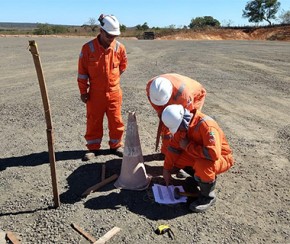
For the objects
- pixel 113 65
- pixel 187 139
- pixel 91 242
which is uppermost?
pixel 113 65

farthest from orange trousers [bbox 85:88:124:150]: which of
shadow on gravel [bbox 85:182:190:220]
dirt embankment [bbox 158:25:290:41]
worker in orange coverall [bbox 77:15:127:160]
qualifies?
dirt embankment [bbox 158:25:290:41]

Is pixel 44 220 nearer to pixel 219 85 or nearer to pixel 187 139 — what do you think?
pixel 187 139

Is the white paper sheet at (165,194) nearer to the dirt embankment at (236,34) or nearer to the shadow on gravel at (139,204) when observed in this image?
the shadow on gravel at (139,204)

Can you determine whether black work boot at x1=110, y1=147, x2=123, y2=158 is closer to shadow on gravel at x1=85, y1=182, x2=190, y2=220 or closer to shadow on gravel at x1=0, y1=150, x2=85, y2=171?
shadow on gravel at x1=0, y1=150, x2=85, y2=171

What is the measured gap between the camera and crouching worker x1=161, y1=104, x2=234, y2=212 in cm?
346

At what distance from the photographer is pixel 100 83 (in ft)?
15.2

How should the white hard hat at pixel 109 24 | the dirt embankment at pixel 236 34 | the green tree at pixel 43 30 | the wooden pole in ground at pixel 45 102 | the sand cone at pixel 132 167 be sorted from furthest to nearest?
the green tree at pixel 43 30 → the dirt embankment at pixel 236 34 → the white hard hat at pixel 109 24 → the sand cone at pixel 132 167 → the wooden pole in ground at pixel 45 102

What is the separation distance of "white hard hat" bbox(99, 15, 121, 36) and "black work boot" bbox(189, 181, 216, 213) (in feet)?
7.22

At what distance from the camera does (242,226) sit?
139 inches

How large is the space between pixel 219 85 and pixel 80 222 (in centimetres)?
732

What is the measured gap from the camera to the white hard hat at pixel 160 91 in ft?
12.8

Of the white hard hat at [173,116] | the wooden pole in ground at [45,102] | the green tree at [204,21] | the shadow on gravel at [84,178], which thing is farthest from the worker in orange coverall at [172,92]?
the green tree at [204,21]

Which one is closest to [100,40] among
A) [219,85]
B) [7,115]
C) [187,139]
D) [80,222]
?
[187,139]

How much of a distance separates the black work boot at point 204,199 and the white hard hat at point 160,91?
1029 millimetres
